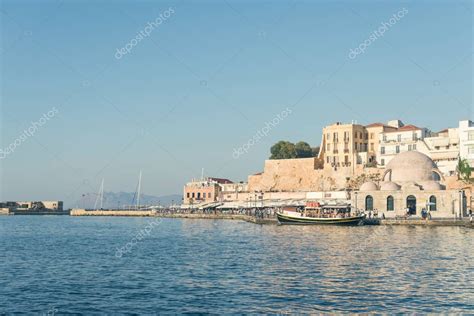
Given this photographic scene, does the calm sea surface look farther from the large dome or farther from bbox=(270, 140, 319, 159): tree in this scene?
bbox=(270, 140, 319, 159): tree

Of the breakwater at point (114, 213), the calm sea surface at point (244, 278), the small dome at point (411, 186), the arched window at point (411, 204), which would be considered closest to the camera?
the calm sea surface at point (244, 278)

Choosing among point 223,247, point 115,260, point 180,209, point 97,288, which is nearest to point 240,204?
point 180,209

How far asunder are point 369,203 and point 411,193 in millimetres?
5831

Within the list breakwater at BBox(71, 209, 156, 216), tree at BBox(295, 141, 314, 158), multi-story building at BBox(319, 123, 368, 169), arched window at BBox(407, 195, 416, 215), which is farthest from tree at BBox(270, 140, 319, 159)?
arched window at BBox(407, 195, 416, 215)

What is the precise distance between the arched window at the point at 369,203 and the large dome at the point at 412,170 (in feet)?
17.9

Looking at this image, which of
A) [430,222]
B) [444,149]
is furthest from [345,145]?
[430,222]

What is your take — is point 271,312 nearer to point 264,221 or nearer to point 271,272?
point 271,272

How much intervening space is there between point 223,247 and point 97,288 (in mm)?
18128

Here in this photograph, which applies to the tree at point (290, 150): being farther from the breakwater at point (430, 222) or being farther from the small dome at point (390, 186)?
the breakwater at point (430, 222)

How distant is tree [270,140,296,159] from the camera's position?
127 meters

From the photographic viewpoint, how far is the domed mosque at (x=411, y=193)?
232ft

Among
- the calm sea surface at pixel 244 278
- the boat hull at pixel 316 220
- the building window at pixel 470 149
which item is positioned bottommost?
the calm sea surface at pixel 244 278

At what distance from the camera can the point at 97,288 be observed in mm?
24547

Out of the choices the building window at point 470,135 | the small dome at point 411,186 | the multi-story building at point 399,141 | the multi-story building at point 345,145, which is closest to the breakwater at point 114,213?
the multi-story building at point 345,145
